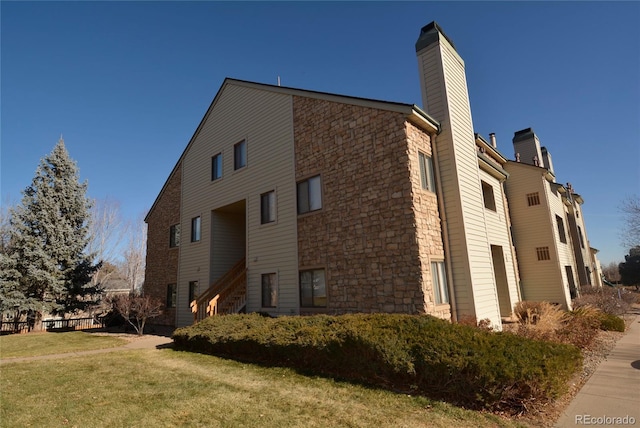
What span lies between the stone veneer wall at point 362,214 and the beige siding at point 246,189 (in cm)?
111

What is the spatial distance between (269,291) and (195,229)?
746cm

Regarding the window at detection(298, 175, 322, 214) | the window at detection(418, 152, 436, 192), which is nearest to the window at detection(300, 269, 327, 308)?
the window at detection(298, 175, 322, 214)

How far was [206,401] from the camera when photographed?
5492 mm

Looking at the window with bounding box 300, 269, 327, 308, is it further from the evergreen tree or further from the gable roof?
the evergreen tree

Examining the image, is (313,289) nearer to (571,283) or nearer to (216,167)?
(216,167)

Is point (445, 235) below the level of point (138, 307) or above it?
above

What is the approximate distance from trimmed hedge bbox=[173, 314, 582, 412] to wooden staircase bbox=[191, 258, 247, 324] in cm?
564

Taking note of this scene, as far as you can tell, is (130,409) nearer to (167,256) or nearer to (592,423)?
(592,423)

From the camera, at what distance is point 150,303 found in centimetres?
1582

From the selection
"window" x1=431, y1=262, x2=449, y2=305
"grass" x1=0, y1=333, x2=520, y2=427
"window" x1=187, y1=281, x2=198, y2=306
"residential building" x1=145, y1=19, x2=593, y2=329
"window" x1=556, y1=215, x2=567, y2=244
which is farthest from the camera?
"window" x1=556, y1=215, x2=567, y2=244

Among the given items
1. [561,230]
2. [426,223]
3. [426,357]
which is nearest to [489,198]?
[426,223]

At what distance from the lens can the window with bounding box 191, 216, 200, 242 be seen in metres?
18.0

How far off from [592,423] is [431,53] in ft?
36.5

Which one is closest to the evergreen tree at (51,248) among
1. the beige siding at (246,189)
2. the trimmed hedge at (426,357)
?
the beige siding at (246,189)
